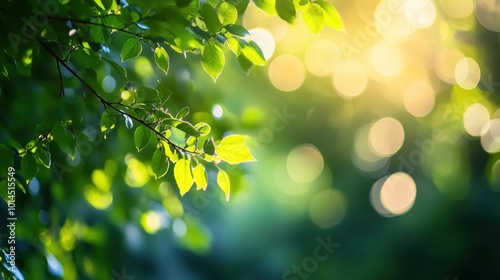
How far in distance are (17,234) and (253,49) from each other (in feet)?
3.59

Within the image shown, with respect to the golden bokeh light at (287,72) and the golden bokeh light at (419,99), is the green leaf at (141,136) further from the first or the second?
the golden bokeh light at (287,72)

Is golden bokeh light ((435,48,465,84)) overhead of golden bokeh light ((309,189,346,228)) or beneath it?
overhead

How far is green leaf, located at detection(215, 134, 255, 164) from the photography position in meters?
0.96

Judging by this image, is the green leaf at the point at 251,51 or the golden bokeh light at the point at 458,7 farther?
the golden bokeh light at the point at 458,7

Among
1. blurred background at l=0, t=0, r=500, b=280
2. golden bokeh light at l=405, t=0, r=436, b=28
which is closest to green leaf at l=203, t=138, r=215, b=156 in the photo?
blurred background at l=0, t=0, r=500, b=280

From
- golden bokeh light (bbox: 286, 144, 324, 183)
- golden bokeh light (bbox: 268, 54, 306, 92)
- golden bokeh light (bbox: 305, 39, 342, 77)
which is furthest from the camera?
golden bokeh light (bbox: 286, 144, 324, 183)

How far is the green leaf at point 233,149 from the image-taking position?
0.96m

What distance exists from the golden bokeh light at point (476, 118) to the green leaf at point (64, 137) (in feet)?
9.02

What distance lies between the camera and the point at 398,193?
15.8ft

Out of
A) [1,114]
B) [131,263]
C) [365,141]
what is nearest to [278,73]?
[365,141]

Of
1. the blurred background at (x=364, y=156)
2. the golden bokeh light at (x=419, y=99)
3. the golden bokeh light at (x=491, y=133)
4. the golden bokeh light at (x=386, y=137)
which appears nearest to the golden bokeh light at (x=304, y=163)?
the blurred background at (x=364, y=156)

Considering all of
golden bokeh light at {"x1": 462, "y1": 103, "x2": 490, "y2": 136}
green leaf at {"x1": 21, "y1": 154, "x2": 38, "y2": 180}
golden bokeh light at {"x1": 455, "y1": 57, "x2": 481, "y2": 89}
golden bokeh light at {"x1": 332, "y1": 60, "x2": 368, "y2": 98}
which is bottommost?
golden bokeh light at {"x1": 332, "y1": 60, "x2": 368, "y2": 98}

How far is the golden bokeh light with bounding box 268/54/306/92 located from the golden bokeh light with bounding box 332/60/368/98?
12.2 inches

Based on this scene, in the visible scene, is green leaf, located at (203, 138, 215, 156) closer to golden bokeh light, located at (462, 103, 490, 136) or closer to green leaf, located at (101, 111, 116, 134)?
green leaf, located at (101, 111, 116, 134)
